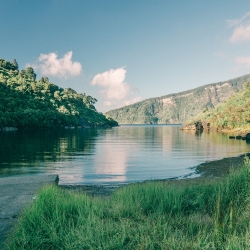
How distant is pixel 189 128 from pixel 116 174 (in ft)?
436

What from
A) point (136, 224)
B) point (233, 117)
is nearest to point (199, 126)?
point (233, 117)

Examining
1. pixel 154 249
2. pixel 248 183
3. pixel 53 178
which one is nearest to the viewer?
pixel 154 249

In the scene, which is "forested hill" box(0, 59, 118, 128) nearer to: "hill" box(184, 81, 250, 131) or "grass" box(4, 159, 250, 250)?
"hill" box(184, 81, 250, 131)

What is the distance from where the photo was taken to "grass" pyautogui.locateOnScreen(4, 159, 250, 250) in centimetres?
551

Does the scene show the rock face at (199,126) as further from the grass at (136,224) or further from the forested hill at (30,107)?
the grass at (136,224)

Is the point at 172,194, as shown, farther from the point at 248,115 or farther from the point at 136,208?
the point at 248,115

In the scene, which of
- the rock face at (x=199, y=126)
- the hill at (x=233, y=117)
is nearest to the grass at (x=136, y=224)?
the hill at (x=233, y=117)

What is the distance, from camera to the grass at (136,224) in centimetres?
551

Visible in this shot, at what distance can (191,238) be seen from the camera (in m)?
5.95

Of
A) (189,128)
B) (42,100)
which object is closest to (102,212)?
(189,128)

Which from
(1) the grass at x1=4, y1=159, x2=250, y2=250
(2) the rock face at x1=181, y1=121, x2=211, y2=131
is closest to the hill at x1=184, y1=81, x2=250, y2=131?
(2) the rock face at x1=181, y1=121, x2=211, y2=131

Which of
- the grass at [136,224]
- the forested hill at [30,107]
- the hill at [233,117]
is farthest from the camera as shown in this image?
the forested hill at [30,107]

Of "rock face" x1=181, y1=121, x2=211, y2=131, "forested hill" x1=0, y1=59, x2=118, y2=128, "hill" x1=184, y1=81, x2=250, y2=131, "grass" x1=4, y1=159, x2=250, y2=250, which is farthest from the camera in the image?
"rock face" x1=181, y1=121, x2=211, y2=131

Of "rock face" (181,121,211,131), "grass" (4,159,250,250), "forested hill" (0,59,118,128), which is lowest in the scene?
"grass" (4,159,250,250)
